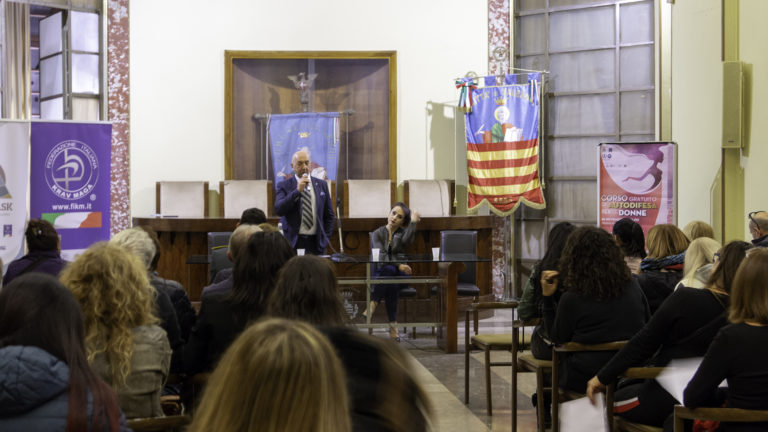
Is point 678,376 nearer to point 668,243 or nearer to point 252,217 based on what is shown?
point 668,243

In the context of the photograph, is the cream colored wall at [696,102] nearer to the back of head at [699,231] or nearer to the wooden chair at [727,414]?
the back of head at [699,231]

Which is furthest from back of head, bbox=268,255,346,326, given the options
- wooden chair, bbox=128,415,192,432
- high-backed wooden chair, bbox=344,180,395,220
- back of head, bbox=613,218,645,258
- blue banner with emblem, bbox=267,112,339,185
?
blue banner with emblem, bbox=267,112,339,185

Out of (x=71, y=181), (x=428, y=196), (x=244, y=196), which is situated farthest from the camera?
(x=428, y=196)

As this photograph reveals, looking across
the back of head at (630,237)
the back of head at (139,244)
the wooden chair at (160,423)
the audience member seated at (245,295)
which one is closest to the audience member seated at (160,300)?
the back of head at (139,244)

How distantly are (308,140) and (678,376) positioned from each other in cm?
758

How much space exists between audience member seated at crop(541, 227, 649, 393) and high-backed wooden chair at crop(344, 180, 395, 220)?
6474mm

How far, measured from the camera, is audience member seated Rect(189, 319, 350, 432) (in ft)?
3.47

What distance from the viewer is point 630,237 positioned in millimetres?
5000

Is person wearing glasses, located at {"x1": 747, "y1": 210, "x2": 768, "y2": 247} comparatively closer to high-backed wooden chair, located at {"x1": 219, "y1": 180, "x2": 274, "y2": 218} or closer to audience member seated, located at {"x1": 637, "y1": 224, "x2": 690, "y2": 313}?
audience member seated, located at {"x1": 637, "y1": 224, "x2": 690, "y2": 313}

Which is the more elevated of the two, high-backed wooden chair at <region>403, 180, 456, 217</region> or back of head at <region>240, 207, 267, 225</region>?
high-backed wooden chair at <region>403, 180, 456, 217</region>

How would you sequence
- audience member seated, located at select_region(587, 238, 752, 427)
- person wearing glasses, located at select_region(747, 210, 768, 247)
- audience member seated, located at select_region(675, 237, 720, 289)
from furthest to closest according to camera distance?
person wearing glasses, located at select_region(747, 210, 768, 247), audience member seated, located at select_region(675, 237, 720, 289), audience member seated, located at select_region(587, 238, 752, 427)

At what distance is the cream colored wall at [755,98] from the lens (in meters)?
6.31

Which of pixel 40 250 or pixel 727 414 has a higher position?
pixel 40 250

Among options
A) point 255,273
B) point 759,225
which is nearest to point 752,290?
point 255,273
